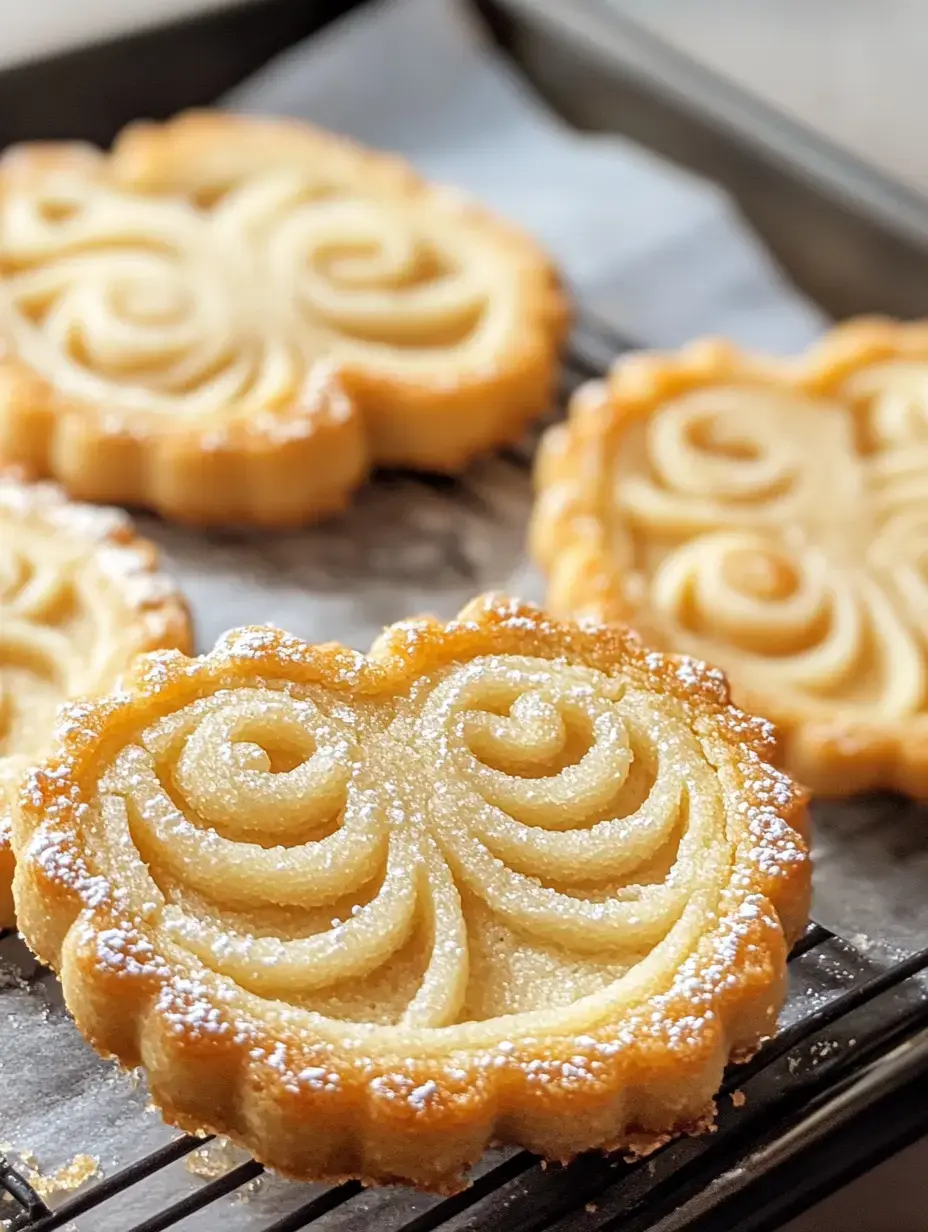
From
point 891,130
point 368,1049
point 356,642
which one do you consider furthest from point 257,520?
point 891,130

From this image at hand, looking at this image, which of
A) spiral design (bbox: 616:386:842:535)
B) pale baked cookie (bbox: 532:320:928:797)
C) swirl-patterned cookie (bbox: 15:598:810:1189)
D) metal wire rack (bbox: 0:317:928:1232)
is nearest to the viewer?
swirl-patterned cookie (bbox: 15:598:810:1189)

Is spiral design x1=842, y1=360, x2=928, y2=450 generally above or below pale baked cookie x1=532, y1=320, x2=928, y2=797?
above

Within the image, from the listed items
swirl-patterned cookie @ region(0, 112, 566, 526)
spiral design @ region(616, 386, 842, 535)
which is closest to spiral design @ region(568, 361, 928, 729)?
spiral design @ region(616, 386, 842, 535)

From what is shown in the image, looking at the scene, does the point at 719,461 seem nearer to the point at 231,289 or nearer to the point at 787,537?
the point at 787,537

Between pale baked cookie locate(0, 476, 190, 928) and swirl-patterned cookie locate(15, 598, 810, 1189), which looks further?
pale baked cookie locate(0, 476, 190, 928)

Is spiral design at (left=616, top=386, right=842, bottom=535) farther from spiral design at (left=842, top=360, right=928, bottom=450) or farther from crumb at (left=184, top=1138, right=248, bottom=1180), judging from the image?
crumb at (left=184, top=1138, right=248, bottom=1180)

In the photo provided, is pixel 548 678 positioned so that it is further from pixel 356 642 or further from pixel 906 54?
pixel 906 54

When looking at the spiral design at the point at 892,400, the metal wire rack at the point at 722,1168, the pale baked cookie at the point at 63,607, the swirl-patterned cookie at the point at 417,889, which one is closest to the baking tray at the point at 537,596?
the metal wire rack at the point at 722,1168
